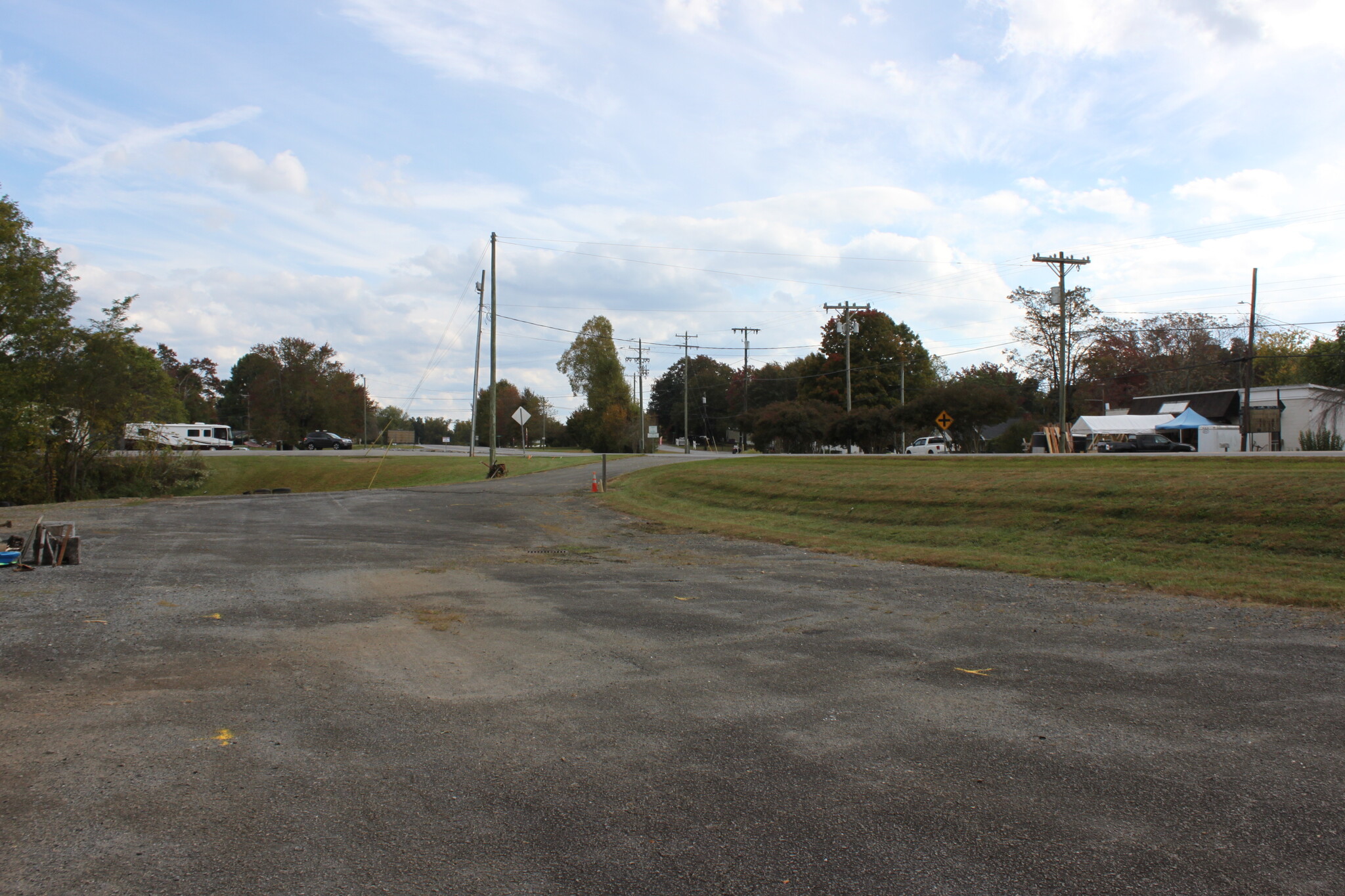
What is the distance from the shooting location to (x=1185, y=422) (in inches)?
1865

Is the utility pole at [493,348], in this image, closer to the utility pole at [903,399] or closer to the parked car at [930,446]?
the utility pole at [903,399]

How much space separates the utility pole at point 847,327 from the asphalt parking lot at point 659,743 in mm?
55384

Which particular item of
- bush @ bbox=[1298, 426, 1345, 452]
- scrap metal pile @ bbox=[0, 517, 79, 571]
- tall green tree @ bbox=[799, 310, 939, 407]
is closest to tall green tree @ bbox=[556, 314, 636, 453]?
tall green tree @ bbox=[799, 310, 939, 407]

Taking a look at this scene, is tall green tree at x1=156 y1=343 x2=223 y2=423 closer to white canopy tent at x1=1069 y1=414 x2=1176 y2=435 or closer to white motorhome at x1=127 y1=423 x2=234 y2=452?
white motorhome at x1=127 y1=423 x2=234 y2=452

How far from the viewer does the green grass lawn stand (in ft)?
127

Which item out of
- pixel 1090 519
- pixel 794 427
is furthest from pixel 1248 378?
pixel 1090 519

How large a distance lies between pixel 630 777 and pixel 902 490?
15706mm

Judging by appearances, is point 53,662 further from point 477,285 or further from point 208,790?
point 477,285

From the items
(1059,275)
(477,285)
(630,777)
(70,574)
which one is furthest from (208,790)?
(1059,275)

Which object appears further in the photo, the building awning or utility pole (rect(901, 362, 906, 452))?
the building awning

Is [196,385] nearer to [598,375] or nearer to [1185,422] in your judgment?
[598,375]

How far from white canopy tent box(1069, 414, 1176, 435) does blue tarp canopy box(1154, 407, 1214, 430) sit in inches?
17.3

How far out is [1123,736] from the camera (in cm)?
473

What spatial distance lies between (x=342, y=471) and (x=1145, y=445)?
46.1 metres
